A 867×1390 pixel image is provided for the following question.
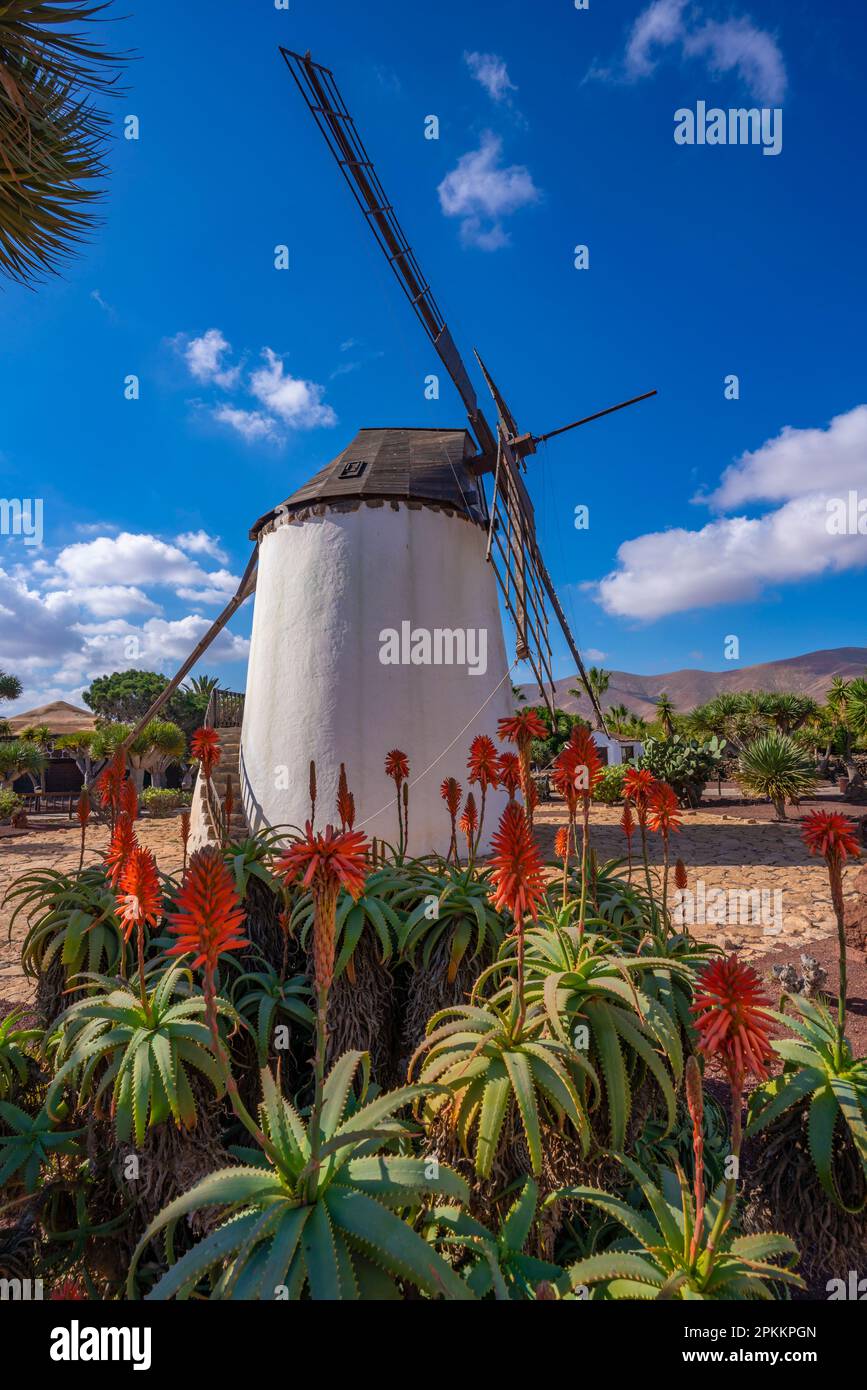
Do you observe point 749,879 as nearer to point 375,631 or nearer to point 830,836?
point 375,631

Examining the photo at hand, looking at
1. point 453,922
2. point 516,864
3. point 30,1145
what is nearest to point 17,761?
point 30,1145

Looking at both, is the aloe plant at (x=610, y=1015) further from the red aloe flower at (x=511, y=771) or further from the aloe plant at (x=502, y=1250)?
the red aloe flower at (x=511, y=771)

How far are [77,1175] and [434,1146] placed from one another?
1948 mm

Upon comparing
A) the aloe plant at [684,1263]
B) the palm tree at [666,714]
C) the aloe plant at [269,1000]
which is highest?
the palm tree at [666,714]

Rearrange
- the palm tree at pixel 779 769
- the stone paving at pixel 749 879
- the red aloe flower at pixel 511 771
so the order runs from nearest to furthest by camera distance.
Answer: the red aloe flower at pixel 511 771, the stone paving at pixel 749 879, the palm tree at pixel 779 769

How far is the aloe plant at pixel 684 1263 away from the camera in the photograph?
5.50ft

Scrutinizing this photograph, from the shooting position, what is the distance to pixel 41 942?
3.76 meters

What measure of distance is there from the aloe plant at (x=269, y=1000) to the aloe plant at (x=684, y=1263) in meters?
1.75

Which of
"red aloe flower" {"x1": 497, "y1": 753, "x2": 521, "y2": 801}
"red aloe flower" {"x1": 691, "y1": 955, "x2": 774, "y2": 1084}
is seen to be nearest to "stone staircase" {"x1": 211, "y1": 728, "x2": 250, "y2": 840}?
"red aloe flower" {"x1": 497, "y1": 753, "x2": 521, "y2": 801}

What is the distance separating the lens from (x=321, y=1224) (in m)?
1.67

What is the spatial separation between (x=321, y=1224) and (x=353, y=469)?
40.6 feet

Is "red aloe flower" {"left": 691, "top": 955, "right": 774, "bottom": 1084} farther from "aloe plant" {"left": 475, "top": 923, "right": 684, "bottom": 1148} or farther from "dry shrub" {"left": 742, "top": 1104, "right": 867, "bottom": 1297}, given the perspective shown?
"dry shrub" {"left": 742, "top": 1104, "right": 867, "bottom": 1297}

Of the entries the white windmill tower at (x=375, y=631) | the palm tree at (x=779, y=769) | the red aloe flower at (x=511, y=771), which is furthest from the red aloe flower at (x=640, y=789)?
the palm tree at (x=779, y=769)
